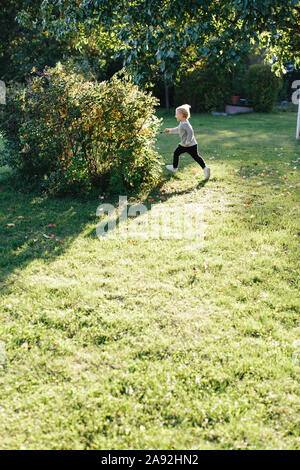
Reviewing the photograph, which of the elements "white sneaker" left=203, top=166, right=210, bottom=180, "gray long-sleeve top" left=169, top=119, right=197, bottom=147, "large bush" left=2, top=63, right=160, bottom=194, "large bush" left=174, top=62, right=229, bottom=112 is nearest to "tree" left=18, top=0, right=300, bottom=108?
"large bush" left=2, top=63, right=160, bottom=194

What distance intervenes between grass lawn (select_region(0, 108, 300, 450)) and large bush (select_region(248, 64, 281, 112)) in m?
15.7

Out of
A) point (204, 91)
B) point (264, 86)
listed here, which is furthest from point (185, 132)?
point (264, 86)

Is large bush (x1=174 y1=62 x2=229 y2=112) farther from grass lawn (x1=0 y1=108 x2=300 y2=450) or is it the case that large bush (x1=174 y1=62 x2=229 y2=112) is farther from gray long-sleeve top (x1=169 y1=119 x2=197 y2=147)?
grass lawn (x1=0 y1=108 x2=300 y2=450)

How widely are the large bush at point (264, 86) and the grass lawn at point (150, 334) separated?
1568 cm

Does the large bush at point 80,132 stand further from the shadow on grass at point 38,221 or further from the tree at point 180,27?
the tree at point 180,27

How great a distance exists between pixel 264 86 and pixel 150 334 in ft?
64.2

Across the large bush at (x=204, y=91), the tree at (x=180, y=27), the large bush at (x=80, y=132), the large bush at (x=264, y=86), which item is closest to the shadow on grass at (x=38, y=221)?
the large bush at (x=80, y=132)

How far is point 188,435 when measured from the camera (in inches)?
85.4

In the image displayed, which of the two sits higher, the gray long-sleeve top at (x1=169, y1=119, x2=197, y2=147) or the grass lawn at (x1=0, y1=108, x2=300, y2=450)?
the gray long-sleeve top at (x1=169, y1=119, x2=197, y2=147)

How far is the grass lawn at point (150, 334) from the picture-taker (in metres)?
2.24

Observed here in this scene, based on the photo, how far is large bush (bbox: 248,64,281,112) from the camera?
1919cm

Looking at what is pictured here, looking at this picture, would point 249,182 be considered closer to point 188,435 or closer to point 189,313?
point 189,313

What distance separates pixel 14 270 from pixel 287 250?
3162 mm
